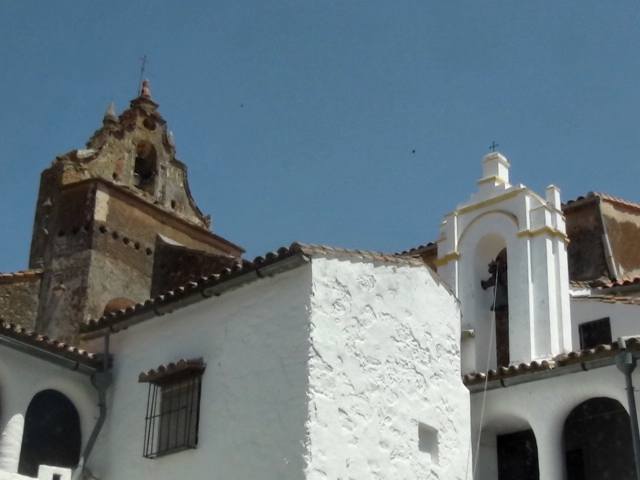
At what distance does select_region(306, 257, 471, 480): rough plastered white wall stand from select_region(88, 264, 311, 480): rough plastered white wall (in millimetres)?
280

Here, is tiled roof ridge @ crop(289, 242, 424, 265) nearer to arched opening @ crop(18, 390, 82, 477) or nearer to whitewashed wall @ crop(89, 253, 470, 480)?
whitewashed wall @ crop(89, 253, 470, 480)

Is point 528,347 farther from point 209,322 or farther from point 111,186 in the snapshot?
point 111,186

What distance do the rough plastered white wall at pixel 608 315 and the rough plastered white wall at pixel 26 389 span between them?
8.33 meters

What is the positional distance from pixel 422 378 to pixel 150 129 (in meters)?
12.4

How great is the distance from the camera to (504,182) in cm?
1892

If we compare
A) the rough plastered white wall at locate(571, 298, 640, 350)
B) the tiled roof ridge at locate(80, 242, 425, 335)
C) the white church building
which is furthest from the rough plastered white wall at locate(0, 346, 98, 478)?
the rough plastered white wall at locate(571, 298, 640, 350)

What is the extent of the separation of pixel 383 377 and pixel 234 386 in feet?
6.66

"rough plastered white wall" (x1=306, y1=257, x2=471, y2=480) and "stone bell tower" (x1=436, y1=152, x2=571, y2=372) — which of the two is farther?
"stone bell tower" (x1=436, y1=152, x2=571, y2=372)

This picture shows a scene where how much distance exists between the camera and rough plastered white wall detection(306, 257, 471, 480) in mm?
13352

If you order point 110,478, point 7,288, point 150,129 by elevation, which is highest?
point 150,129

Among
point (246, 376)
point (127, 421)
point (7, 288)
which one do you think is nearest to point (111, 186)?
point (7, 288)

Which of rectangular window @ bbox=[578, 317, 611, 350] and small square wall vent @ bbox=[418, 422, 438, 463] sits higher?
rectangular window @ bbox=[578, 317, 611, 350]

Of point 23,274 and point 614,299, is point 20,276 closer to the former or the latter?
point 23,274

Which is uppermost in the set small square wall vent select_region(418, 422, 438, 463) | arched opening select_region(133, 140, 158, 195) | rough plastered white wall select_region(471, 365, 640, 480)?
arched opening select_region(133, 140, 158, 195)
